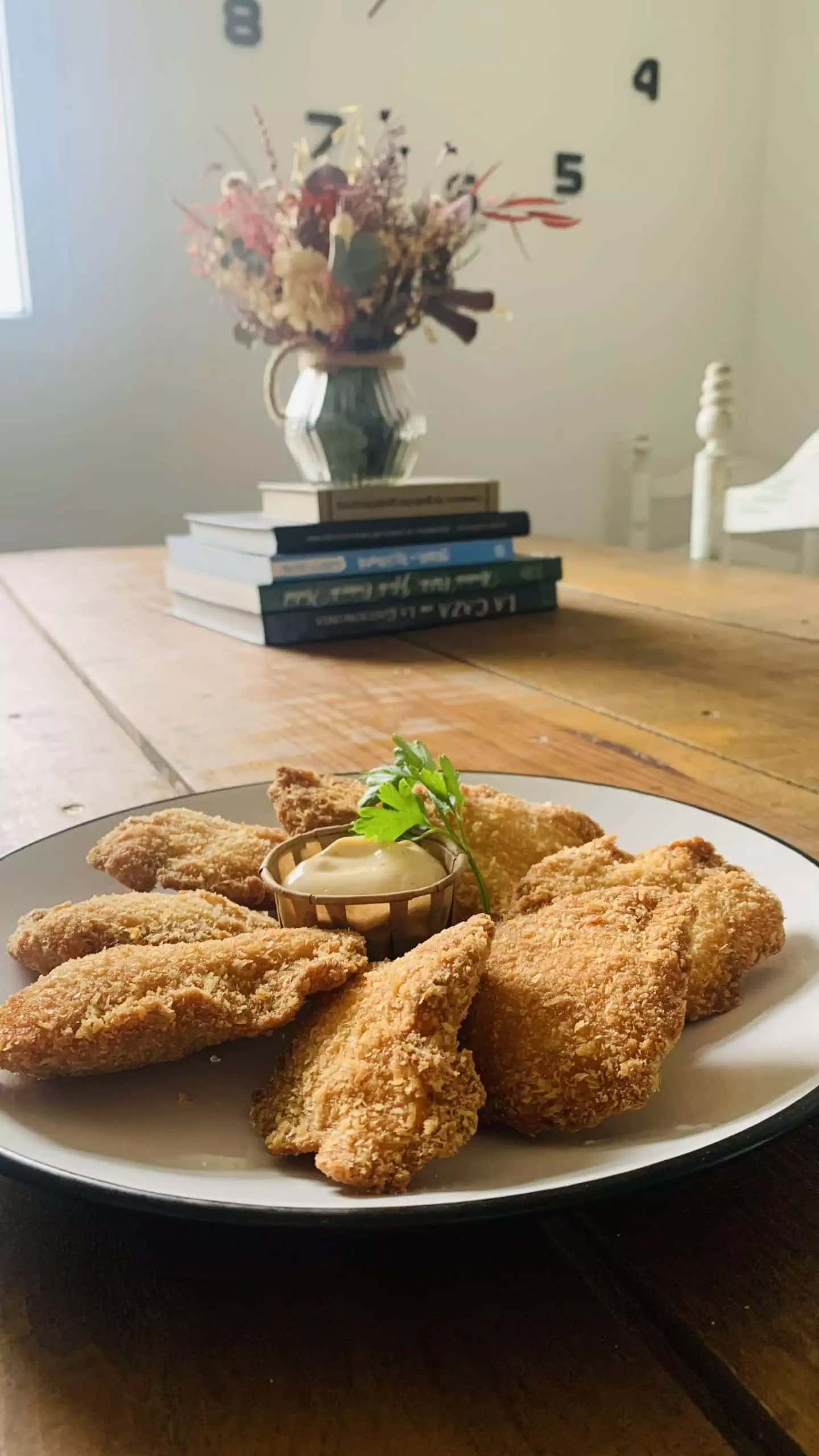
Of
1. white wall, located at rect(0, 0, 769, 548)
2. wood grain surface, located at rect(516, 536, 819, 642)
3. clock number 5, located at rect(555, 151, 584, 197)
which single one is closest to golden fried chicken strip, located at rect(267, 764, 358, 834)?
wood grain surface, located at rect(516, 536, 819, 642)

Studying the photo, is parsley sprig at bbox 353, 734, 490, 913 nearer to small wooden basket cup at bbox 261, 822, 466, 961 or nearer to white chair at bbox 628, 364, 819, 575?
small wooden basket cup at bbox 261, 822, 466, 961

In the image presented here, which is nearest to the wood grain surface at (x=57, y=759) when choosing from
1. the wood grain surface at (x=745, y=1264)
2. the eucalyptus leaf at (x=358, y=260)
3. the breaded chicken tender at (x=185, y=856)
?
the breaded chicken tender at (x=185, y=856)

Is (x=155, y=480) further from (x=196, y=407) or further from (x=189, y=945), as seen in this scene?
(x=189, y=945)

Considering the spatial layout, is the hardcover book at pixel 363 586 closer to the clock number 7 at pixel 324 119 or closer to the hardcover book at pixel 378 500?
the hardcover book at pixel 378 500

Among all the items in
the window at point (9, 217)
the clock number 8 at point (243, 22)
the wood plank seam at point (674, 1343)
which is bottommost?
the wood plank seam at point (674, 1343)

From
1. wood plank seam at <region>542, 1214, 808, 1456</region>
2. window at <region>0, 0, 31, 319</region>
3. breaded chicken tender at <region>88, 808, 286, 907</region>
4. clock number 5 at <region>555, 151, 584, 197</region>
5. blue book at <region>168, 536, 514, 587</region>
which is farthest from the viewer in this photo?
clock number 5 at <region>555, 151, 584, 197</region>

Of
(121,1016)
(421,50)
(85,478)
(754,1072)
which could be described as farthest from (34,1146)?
(421,50)
